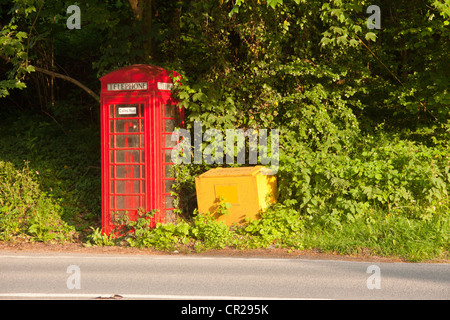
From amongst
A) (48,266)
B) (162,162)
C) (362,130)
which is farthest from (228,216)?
(362,130)

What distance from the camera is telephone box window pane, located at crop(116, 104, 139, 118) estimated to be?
9445mm

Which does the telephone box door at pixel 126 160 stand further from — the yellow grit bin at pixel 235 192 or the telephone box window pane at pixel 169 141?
the yellow grit bin at pixel 235 192

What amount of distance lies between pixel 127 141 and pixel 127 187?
785 millimetres

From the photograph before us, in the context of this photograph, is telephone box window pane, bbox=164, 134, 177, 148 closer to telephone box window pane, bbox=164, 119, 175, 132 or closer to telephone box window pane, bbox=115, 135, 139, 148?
telephone box window pane, bbox=164, 119, 175, 132

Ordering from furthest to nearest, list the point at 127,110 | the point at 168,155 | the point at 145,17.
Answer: the point at 145,17 → the point at 168,155 → the point at 127,110

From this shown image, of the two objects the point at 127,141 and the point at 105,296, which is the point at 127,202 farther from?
the point at 105,296

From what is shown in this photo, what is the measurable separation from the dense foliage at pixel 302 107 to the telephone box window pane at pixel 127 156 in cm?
A: 94

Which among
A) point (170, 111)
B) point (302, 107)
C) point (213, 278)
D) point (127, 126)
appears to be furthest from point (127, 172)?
point (302, 107)

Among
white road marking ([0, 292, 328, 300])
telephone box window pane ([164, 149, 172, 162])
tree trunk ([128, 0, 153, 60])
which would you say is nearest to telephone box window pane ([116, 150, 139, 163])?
telephone box window pane ([164, 149, 172, 162])

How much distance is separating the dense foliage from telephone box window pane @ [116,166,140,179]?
36.0 inches

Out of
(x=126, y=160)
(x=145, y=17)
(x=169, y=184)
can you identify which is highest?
(x=145, y=17)

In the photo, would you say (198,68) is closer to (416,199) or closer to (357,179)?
(357,179)

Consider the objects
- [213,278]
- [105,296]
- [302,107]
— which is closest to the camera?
[105,296]

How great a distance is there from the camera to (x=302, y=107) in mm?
11156
